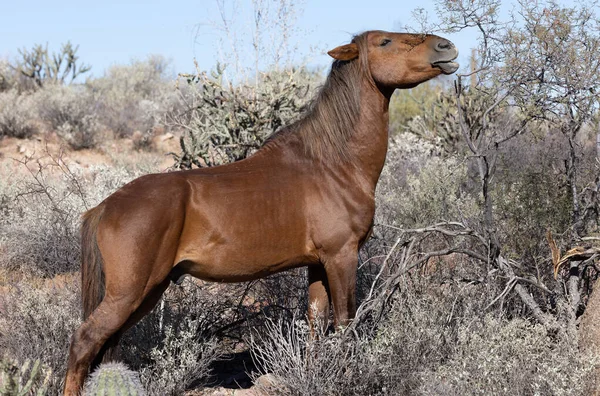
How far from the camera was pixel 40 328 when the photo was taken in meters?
5.38

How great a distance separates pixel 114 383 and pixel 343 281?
1.75 metres

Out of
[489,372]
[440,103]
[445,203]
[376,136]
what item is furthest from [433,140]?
[489,372]

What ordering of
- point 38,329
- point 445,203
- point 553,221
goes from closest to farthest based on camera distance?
point 38,329
point 553,221
point 445,203

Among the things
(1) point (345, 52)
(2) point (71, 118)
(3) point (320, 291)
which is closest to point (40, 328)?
(3) point (320, 291)

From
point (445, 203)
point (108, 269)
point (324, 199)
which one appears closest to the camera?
point (108, 269)

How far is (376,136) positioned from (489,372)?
1.81 m

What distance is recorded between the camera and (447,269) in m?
6.49

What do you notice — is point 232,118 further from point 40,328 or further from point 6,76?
point 6,76

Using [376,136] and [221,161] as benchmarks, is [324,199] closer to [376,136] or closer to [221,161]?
[376,136]

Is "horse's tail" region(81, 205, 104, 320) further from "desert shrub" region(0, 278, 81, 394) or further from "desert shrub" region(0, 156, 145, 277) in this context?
"desert shrub" region(0, 156, 145, 277)

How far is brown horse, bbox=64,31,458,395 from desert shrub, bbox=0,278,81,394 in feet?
2.37

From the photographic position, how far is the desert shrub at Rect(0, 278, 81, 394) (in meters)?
5.11

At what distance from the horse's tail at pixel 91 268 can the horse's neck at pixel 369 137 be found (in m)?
1.76

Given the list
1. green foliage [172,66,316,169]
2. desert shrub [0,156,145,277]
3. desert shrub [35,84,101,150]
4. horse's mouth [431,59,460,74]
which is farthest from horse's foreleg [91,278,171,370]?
desert shrub [35,84,101,150]
